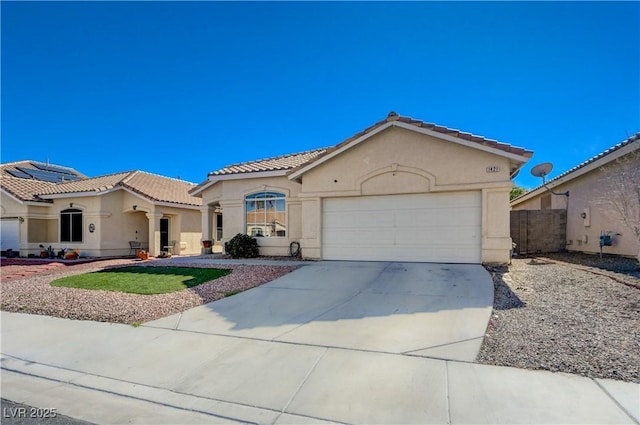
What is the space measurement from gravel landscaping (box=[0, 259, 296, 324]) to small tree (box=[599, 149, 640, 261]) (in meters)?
10.2

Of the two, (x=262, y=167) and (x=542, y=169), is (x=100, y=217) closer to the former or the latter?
(x=262, y=167)

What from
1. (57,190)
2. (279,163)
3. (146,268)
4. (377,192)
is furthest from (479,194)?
(57,190)

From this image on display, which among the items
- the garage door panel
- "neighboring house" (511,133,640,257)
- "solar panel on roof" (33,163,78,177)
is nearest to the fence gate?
"neighboring house" (511,133,640,257)

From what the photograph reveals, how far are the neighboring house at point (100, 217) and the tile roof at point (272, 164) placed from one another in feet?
20.5

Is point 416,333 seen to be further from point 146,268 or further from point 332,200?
point 146,268

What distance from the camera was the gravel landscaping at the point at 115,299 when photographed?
7453 mm

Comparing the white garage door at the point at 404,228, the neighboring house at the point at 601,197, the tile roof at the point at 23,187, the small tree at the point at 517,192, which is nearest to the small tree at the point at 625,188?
the neighboring house at the point at 601,197

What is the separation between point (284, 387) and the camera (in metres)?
4.19

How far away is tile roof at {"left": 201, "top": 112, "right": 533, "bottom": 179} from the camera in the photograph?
1054 centimetres

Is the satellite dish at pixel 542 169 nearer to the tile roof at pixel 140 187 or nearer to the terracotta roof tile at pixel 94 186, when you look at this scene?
the tile roof at pixel 140 187

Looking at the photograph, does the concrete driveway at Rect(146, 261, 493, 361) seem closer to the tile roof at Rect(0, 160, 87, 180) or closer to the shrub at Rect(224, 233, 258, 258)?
the shrub at Rect(224, 233, 258, 258)

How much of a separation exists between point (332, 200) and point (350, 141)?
2.32 metres

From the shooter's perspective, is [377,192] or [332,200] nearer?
[377,192]

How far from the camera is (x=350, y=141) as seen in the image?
12398 mm
